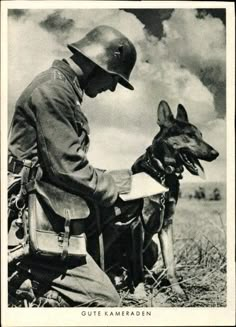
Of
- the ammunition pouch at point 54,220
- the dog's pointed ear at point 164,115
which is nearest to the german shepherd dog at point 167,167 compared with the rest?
the dog's pointed ear at point 164,115

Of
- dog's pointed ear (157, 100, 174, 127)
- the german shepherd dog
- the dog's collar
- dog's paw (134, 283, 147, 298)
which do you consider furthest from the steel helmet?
dog's paw (134, 283, 147, 298)

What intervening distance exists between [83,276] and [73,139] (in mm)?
928

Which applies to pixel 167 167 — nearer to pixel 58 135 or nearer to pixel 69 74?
pixel 58 135

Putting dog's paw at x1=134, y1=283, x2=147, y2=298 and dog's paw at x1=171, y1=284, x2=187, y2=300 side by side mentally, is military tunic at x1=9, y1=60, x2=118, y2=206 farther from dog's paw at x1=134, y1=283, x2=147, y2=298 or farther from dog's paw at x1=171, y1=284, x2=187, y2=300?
dog's paw at x1=171, y1=284, x2=187, y2=300

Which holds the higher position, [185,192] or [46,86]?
[46,86]

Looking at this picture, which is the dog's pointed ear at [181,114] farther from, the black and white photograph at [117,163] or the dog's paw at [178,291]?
the dog's paw at [178,291]

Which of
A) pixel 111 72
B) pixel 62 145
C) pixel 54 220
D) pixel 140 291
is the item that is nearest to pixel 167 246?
pixel 140 291

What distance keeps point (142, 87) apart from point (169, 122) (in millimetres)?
313

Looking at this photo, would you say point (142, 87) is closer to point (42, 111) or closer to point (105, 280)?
point (42, 111)

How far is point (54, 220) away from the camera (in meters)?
4.88

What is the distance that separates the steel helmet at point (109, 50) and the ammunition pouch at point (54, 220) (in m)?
0.90

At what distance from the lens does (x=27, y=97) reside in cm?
497

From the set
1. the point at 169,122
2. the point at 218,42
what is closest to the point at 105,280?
the point at 169,122

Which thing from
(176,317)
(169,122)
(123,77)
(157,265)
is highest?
(123,77)
